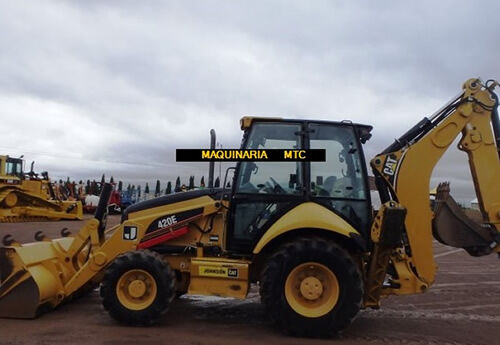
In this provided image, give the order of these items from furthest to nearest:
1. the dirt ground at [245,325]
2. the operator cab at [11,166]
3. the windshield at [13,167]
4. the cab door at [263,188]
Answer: the windshield at [13,167]
the operator cab at [11,166]
the cab door at [263,188]
the dirt ground at [245,325]

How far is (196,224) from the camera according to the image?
6.63m

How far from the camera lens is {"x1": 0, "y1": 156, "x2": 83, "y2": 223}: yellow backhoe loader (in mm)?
22703

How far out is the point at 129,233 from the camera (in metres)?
6.56

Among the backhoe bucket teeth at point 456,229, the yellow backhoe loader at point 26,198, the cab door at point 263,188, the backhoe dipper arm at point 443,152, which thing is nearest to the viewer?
the cab door at point 263,188

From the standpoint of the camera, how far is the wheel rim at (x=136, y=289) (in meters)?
6.05

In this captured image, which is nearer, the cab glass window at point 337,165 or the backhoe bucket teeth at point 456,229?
the cab glass window at point 337,165

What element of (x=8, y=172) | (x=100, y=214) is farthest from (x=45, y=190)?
(x=100, y=214)

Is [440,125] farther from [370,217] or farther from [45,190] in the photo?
[45,190]

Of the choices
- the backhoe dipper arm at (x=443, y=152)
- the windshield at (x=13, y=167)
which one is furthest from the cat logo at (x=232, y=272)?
the windshield at (x=13, y=167)

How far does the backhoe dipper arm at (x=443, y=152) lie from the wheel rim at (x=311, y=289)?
118cm

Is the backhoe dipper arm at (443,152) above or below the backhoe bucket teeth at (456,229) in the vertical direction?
above

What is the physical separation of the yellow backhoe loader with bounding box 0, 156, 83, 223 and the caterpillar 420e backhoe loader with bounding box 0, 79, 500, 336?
17923 mm

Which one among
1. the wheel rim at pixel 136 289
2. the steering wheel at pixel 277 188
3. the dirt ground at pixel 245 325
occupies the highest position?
the steering wheel at pixel 277 188

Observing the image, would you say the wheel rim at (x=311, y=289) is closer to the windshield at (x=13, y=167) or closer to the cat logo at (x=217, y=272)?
the cat logo at (x=217, y=272)
